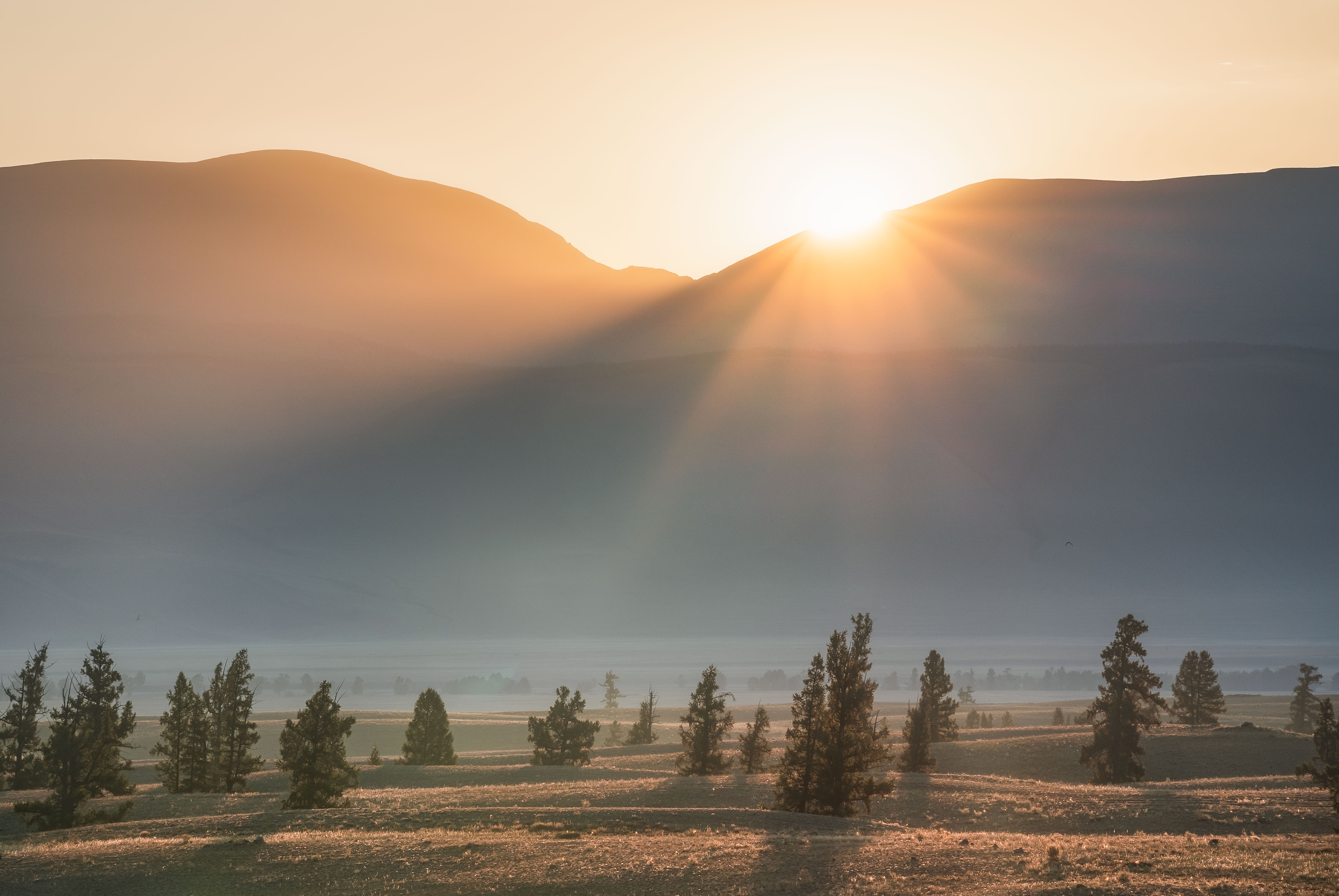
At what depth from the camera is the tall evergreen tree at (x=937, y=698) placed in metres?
62.8

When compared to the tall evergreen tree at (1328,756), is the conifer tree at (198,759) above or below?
below

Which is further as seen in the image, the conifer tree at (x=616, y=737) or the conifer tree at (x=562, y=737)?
the conifer tree at (x=616, y=737)

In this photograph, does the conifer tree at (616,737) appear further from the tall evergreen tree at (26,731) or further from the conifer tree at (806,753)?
the conifer tree at (806,753)

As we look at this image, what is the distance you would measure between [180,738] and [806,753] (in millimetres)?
31768

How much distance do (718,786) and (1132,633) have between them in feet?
70.8

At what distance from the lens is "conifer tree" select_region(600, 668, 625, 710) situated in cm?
14550

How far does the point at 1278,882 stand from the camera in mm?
19438

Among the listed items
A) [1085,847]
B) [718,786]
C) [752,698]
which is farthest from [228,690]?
[752,698]

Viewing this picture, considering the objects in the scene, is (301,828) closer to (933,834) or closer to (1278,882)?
(933,834)

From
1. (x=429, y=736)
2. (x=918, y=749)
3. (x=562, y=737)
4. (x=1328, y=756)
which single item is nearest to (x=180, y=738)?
(x=429, y=736)

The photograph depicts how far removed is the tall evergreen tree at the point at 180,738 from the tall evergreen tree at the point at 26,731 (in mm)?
5093

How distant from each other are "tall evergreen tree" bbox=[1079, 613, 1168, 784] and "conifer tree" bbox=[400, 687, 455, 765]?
37.4 meters

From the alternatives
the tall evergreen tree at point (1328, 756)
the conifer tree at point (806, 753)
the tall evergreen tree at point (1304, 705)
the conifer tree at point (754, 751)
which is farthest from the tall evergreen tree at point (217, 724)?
the tall evergreen tree at point (1304, 705)

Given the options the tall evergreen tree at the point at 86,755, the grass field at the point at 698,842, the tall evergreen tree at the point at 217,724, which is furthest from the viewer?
the tall evergreen tree at the point at 217,724
